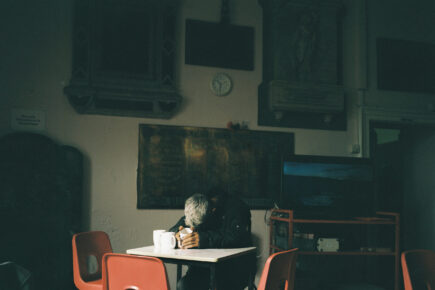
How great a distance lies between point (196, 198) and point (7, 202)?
2145 millimetres

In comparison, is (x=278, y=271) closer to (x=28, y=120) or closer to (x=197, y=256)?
(x=197, y=256)

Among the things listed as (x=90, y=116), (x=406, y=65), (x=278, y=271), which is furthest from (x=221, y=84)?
(x=278, y=271)

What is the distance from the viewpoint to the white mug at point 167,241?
103 inches

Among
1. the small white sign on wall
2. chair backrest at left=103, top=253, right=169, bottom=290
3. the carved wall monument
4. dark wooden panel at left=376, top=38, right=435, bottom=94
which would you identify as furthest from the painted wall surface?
dark wooden panel at left=376, top=38, right=435, bottom=94

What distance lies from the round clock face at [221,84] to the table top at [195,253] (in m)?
2.33

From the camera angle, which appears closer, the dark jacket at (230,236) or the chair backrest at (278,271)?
the chair backrest at (278,271)

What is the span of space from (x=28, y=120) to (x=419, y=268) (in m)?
3.75

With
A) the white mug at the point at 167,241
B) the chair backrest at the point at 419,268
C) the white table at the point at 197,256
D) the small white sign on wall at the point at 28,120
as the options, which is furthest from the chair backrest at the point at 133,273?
the small white sign on wall at the point at 28,120

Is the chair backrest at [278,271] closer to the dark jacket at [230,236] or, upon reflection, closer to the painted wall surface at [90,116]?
the dark jacket at [230,236]

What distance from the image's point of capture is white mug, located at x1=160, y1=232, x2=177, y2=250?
2.61 meters

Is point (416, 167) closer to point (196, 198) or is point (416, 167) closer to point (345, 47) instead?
point (345, 47)

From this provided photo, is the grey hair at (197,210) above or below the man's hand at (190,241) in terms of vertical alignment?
above

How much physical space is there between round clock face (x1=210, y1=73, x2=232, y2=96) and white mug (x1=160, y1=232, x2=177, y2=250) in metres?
2.30

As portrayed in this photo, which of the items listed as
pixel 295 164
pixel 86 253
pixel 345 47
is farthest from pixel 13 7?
pixel 345 47
